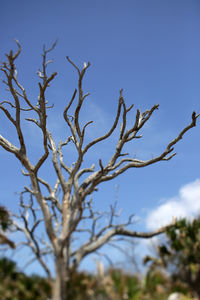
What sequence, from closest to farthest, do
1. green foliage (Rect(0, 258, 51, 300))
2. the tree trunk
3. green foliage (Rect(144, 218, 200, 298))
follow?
green foliage (Rect(0, 258, 51, 300)) < the tree trunk < green foliage (Rect(144, 218, 200, 298))

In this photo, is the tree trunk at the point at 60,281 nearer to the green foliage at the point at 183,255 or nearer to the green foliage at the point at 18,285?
the green foliage at the point at 18,285

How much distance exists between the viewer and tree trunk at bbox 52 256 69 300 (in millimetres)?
7950

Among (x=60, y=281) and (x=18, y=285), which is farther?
(x=60, y=281)

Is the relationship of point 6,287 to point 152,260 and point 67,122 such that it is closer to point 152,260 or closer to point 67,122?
point 152,260

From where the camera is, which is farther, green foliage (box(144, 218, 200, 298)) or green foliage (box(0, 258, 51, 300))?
green foliage (box(144, 218, 200, 298))

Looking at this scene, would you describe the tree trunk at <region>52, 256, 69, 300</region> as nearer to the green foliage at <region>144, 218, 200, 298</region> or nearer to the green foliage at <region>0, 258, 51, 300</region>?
the green foliage at <region>0, 258, 51, 300</region>

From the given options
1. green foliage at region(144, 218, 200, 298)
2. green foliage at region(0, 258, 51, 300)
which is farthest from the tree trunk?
green foliage at region(144, 218, 200, 298)

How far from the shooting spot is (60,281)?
8188mm

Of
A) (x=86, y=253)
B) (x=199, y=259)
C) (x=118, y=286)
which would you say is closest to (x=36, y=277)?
Result: (x=86, y=253)

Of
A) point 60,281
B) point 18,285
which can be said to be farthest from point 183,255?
point 18,285

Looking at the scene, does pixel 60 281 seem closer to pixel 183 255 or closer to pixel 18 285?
pixel 18 285

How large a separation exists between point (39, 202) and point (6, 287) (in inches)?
125

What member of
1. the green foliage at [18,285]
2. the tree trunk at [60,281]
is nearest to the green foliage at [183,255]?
the tree trunk at [60,281]

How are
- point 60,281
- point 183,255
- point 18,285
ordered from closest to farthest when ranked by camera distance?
point 18,285, point 60,281, point 183,255
